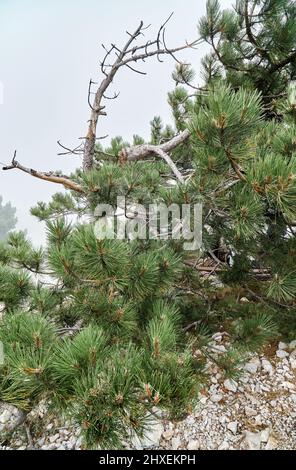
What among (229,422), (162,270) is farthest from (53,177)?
(229,422)

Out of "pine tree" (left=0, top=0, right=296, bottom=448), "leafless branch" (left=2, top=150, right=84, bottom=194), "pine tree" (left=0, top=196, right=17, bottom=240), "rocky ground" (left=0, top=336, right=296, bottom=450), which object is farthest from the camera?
"pine tree" (left=0, top=196, right=17, bottom=240)

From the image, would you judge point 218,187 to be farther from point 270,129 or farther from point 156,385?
point 156,385

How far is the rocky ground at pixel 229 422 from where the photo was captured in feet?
4.99

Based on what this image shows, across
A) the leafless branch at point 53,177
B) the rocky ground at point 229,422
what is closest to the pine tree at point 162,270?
the leafless branch at point 53,177

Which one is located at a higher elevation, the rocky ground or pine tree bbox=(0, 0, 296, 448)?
pine tree bbox=(0, 0, 296, 448)

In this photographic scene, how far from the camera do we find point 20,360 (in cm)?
75

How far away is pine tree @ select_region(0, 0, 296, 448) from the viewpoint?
0.78 m

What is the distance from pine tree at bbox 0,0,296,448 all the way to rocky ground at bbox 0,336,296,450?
369 mm

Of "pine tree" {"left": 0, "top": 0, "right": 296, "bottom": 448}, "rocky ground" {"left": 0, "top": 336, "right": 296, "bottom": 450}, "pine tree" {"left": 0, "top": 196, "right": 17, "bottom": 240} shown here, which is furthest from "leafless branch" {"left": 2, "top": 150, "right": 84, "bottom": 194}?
"pine tree" {"left": 0, "top": 196, "right": 17, "bottom": 240}

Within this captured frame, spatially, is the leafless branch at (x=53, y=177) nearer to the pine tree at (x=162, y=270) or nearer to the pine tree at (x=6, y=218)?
the pine tree at (x=162, y=270)

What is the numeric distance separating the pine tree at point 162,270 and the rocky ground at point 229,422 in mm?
369

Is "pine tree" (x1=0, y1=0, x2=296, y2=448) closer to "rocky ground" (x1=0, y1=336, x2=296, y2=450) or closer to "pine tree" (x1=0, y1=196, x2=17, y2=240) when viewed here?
"rocky ground" (x1=0, y1=336, x2=296, y2=450)
